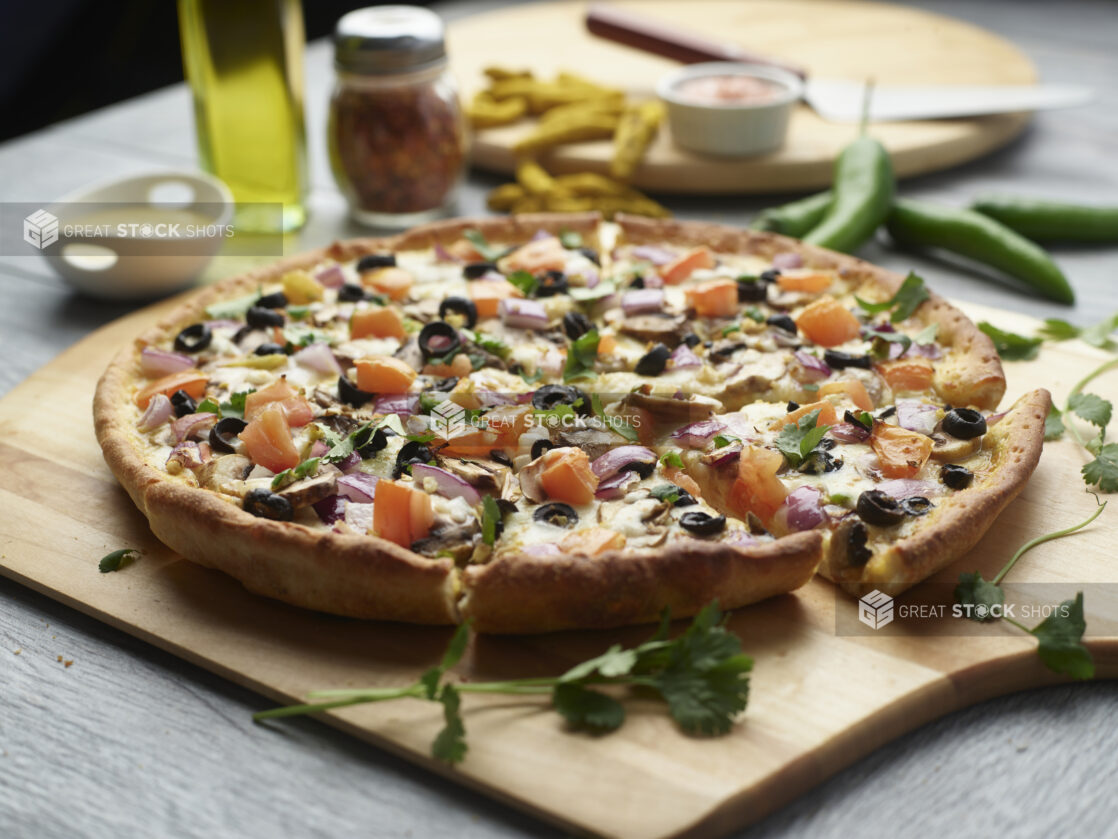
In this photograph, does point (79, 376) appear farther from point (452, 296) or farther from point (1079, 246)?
point (1079, 246)

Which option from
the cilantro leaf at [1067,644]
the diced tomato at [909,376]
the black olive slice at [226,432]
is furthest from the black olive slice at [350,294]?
the cilantro leaf at [1067,644]

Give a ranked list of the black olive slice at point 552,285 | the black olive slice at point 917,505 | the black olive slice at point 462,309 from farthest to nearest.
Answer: the black olive slice at point 552,285 < the black olive slice at point 462,309 < the black olive slice at point 917,505

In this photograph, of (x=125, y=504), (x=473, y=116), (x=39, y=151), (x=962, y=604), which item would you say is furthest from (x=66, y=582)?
(x=39, y=151)

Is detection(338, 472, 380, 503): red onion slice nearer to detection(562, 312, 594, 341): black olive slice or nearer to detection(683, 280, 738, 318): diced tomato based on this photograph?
detection(562, 312, 594, 341): black olive slice

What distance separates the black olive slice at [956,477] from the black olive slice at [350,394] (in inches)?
85.2

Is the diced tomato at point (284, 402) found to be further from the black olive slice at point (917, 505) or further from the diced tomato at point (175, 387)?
the black olive slice at point (917, 505)

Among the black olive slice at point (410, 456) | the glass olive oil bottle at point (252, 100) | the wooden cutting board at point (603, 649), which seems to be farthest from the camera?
the glass olive oil bottle at point (252, 100)

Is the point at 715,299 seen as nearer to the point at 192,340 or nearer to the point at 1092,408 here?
the point at 1092,408

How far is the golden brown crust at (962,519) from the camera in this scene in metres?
3.45

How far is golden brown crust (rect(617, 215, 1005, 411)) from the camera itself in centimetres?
437

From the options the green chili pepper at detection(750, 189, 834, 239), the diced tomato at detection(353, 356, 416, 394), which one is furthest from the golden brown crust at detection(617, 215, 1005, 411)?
the diced tomato at detection(353, 356, 416, 394)

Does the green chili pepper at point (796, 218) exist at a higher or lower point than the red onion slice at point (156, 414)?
lower

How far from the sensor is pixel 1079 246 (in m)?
6.29
